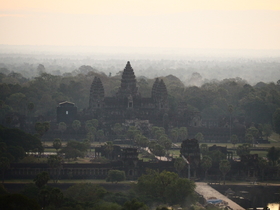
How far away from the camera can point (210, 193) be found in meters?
88.4

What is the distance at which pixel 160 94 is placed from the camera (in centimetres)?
14338

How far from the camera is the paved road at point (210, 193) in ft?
271

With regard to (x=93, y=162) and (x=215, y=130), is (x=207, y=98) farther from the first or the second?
(x=93, y=162)

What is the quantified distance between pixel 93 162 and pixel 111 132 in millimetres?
27612

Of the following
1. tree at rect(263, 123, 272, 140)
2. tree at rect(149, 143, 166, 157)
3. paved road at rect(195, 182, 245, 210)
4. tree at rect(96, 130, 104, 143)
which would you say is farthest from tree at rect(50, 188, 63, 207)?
tree at rect(263, 123, 272, 140)

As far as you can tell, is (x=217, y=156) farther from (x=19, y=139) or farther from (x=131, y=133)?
(x=19, y=139)

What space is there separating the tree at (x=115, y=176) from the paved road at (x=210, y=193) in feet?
28.5

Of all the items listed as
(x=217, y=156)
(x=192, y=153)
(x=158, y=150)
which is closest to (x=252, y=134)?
(x=217, y=156)

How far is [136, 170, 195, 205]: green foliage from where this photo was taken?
8050 cm

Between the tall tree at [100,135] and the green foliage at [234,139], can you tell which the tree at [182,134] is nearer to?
the green foliage at [234,139]

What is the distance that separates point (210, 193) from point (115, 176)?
1124 centimetres

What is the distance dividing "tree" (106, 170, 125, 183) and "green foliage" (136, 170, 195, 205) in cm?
832

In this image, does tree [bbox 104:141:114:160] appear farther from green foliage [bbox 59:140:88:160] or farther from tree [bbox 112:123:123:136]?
tree [bbox 112:123:123:136]

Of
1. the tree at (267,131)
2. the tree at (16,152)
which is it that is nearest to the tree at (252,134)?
the tree at (267,131)
